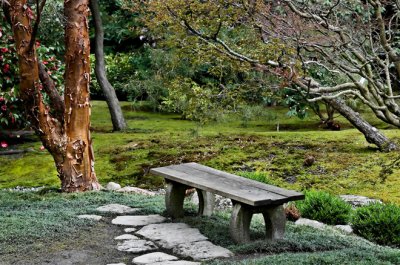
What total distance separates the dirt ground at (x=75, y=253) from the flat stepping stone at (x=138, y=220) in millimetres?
500

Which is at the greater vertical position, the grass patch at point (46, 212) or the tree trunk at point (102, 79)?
the tree trunk at point (102, 79)

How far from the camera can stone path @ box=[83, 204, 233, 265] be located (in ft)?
15.8

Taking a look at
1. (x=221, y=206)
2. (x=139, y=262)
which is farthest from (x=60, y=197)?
(x=139, y=262)

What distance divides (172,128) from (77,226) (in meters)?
7.98

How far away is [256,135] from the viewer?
11648mm

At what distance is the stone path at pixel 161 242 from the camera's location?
4.80 m

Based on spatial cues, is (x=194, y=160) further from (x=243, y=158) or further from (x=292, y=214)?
(x=292, y=214)

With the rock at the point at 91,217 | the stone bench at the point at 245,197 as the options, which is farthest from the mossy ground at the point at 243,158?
the rock at the point at 91,217

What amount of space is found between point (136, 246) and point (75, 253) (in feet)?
1.75

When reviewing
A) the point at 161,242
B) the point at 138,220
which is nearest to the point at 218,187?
the point at 161,242

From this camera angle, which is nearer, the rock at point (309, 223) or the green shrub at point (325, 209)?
the rock at point (309, 223)

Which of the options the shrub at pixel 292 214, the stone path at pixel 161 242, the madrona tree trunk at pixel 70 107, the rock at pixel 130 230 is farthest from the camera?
the madrona tree trunk at pixel 70 107

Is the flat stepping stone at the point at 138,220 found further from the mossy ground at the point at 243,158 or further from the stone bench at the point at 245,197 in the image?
the mossy ground at the point at 243,158

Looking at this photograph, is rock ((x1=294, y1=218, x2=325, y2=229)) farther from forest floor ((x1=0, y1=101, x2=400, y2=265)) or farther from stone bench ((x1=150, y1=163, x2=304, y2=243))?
stone bench ((x1=150, y1=163, x2=304, y2=243))
